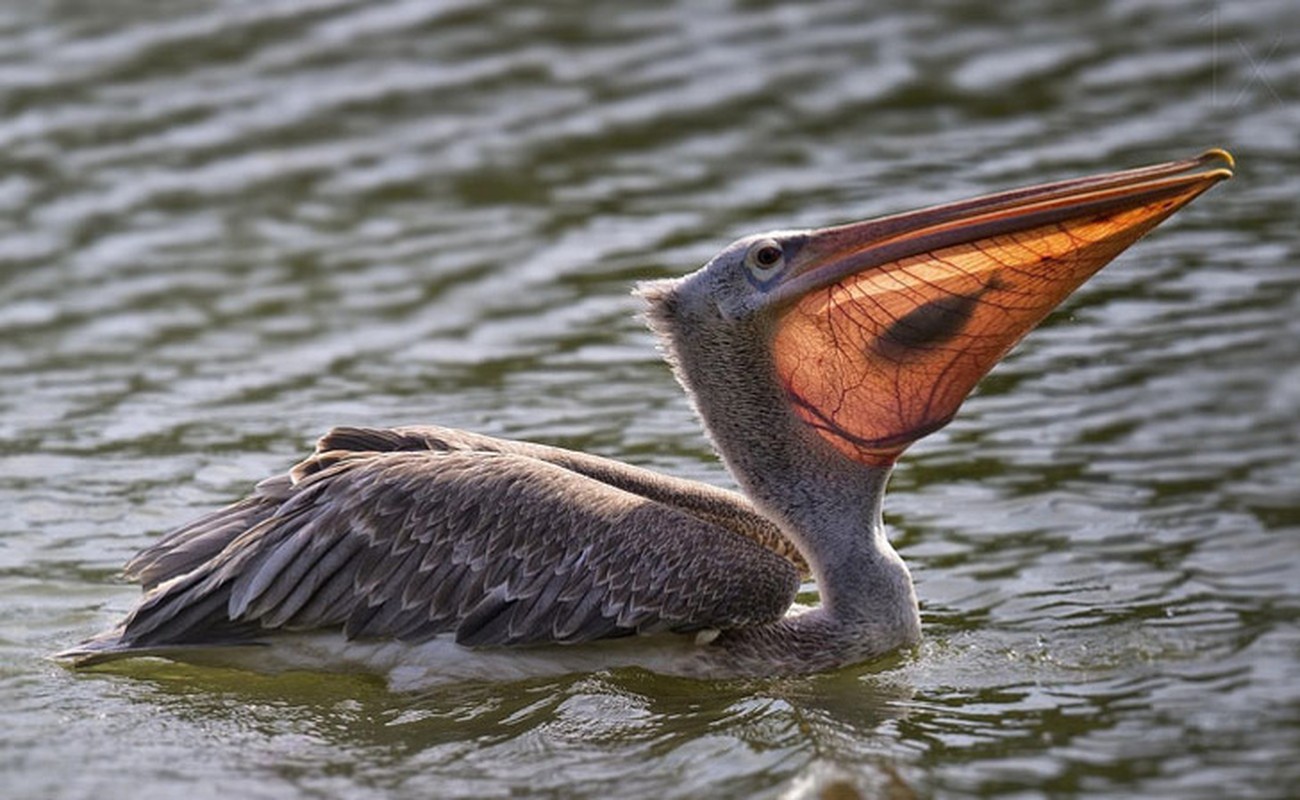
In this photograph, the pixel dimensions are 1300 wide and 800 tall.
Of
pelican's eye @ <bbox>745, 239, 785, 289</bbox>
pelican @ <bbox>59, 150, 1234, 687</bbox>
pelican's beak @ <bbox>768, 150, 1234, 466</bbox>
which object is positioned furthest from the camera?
pelican's eye @ <bbox>745, 239, 785, 289</bbox>

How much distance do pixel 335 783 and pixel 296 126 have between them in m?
6.75

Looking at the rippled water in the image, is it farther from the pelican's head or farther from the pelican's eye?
the pelican's eye

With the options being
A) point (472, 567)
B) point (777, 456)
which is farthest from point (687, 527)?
point (472, 567)

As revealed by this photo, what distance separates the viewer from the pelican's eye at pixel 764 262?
5988mm

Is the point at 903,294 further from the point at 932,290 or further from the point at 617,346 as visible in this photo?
the point at 617,346

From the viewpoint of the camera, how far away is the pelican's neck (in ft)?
Answer: 19.9

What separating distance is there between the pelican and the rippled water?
0.44ft

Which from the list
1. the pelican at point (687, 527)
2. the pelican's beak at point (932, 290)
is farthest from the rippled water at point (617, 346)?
the pelican's beak at point (932, 290)

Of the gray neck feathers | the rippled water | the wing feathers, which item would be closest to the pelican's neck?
the gray neck feathers

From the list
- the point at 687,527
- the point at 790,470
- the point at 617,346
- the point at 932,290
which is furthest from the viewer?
the point at 617,346

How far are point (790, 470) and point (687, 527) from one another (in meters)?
0.38

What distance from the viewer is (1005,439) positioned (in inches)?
300

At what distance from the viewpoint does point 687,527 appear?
598 cm

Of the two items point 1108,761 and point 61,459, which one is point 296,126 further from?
point 1108,761
